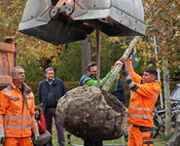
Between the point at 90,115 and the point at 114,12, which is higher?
the point at 114,12

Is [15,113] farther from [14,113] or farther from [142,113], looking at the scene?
[142,113]

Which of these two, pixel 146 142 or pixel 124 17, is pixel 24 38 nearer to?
pixel 146 142

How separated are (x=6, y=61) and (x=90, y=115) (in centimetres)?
265

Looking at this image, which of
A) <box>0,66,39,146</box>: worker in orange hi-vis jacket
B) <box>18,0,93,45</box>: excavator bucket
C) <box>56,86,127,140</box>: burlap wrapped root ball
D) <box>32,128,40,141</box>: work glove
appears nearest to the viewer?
<box>18,0,93,45</box>: excavator bucket

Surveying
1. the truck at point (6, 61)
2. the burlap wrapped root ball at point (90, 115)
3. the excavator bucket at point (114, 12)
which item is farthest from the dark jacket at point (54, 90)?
the excavator bucket at point (114, 12)

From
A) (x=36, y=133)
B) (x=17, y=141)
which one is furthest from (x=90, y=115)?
(x=36, y=133)

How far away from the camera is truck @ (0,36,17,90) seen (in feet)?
19.9

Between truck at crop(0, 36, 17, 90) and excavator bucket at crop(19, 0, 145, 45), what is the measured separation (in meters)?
1.62

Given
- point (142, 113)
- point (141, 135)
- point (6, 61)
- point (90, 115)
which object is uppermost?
point (6, 61)

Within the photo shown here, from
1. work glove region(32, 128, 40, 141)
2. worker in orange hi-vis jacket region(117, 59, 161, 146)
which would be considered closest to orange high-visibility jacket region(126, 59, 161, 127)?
worker in orange hi-vis jacket region(117, 59, 161, 146)

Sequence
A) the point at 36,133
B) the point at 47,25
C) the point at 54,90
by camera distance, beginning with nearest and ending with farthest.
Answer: the point at 47,25
the point at 36,133
the point at 54,90

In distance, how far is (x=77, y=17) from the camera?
142 inches

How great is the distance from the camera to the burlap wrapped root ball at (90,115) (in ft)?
13.4

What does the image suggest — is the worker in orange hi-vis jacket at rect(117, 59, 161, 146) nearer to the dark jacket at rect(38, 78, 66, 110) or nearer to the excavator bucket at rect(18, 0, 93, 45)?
the excavator bucket at rect(18, 0, 93, 45)
